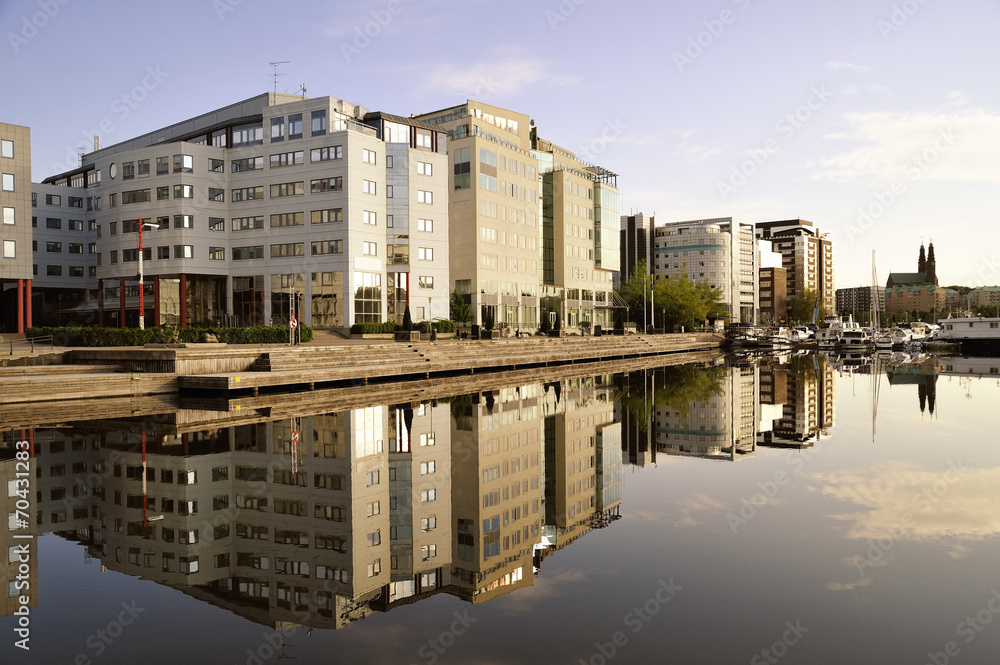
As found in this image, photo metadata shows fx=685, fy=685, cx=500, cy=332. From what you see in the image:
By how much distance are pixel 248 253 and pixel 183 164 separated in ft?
34.5

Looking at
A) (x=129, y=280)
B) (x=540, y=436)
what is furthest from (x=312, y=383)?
(x=129, y=280)

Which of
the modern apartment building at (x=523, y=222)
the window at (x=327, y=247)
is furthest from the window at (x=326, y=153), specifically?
the modern apartment building at (x=523, y=222)

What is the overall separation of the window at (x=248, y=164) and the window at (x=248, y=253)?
7.92 metres

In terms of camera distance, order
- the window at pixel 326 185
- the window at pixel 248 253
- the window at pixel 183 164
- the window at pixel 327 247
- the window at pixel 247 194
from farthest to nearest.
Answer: the window at pixel 248 253
the window at pixel 247 194
the window at pixel 183 164
the window at pixel 327 247
the window at pixel 326 185

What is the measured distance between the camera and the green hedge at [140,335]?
46156 millimetres

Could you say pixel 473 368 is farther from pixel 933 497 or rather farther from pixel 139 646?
pixel 139 646

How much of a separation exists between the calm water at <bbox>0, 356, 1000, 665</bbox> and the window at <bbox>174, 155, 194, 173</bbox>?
5112cm

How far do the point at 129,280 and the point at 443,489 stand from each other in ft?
242

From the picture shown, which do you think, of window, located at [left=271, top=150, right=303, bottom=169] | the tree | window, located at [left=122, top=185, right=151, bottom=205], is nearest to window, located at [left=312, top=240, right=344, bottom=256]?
window, located at [left=271, top=150, right=303, bottom=169]

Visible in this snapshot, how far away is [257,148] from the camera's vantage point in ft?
227

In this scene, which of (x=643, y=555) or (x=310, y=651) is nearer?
(x=310, y=651)

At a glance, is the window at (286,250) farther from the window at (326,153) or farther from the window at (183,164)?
the window at (183,164)

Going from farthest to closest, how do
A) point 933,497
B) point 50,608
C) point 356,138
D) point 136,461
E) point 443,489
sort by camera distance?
point 356,138 < point 136,461 < point 443,489 < point 933,497 < point 50,608

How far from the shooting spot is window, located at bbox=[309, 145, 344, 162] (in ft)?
215
